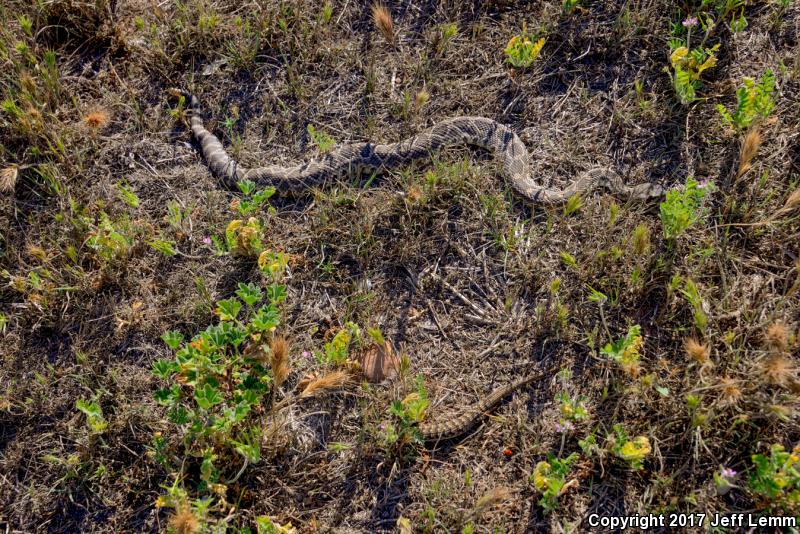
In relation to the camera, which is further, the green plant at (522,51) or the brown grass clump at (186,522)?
the green plant at (522,51)

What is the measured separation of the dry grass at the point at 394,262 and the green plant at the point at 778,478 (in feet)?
0.53

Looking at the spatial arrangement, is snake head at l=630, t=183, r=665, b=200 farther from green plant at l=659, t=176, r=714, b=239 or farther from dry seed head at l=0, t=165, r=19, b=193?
dry seed head at l=0, t=165, r=19, b=193

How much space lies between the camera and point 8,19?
547cm

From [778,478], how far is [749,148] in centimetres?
226

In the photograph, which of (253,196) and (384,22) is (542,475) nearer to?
(253,196)

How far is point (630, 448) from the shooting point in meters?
3.29

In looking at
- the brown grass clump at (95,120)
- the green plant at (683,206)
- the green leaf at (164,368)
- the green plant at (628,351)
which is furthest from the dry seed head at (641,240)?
the brown grass clump at (95,120)

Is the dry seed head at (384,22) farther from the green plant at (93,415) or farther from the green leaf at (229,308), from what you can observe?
the green plant at (93,415)

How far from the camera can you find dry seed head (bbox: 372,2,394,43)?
5.18m

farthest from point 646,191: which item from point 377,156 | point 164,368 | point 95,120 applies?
point 95,120

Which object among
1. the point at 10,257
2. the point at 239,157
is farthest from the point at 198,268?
the point at 10,257

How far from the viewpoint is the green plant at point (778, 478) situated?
3.04m

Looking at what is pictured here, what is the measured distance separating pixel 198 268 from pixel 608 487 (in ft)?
10.8
